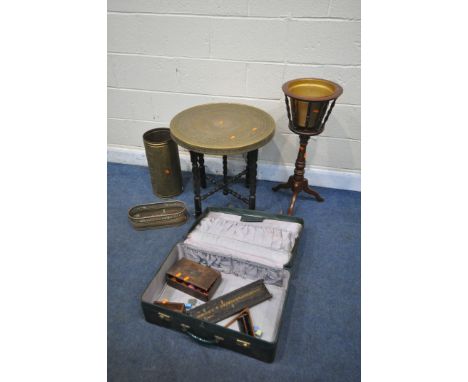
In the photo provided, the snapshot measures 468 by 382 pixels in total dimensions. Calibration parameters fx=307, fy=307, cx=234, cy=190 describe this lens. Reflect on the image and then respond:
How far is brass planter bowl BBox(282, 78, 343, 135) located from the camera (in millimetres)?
1826

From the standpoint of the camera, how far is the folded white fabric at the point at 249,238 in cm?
180

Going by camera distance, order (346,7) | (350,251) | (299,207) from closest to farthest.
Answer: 1. (346,7)
2. (350,251)
3. (299,207)

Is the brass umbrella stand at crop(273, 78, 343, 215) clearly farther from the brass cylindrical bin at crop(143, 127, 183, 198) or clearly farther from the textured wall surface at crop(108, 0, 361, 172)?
the brass cylindrical bin at crop(143, 127, 183, 198)

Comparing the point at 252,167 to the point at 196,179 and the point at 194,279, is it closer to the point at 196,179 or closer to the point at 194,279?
the point at 196,179

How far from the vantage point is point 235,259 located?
178 centimetres

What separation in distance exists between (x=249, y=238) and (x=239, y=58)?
1289 millimetres

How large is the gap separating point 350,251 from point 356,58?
4.26ft

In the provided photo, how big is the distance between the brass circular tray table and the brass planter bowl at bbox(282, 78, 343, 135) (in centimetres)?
17

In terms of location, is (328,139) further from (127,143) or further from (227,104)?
(127,143)

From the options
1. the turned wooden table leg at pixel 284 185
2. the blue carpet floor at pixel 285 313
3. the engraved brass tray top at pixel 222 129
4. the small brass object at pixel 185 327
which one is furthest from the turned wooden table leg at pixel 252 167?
the small brass object at pixel 185 327

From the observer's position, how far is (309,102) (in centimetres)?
182

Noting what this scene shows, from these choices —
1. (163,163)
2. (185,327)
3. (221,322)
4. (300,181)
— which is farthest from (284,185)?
(185,327)

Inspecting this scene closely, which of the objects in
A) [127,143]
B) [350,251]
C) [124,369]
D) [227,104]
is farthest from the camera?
[127,143]
